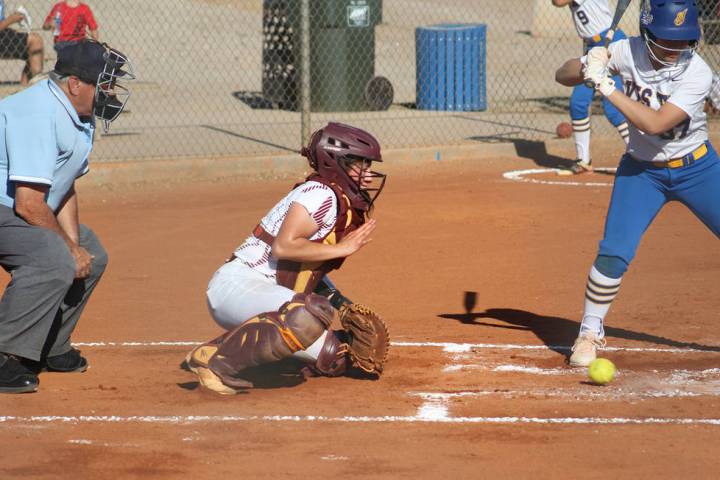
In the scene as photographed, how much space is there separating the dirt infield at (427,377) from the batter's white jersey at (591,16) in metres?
1.96

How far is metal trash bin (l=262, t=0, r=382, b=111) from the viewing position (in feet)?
53.7

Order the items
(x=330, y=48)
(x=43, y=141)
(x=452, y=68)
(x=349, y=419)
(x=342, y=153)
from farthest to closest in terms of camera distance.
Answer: (x=452, y=68), (x=330, y=48), (x=342, y=153), (x=43, y=141), (x=349, y=419)

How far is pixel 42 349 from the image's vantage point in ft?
20.4

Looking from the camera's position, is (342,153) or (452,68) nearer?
(342,153)

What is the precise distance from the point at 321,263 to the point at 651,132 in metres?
1.85

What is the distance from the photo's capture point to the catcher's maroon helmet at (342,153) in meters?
5.96

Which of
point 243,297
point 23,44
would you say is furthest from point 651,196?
point 23,44

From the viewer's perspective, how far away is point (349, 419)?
5535 millimetres

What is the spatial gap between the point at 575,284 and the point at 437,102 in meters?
8.92

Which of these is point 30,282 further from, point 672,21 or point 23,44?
point 23,44

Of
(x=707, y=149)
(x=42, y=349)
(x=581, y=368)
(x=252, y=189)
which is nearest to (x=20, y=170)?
(x=42, y=349)

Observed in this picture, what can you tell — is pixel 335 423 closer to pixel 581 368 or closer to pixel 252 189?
pixel 581 368

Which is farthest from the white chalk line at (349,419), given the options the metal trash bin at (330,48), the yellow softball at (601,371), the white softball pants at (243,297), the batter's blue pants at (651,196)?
the metal trash bin at (330,48)

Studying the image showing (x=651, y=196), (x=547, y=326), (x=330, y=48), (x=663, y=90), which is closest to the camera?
(x=663, y=90)
